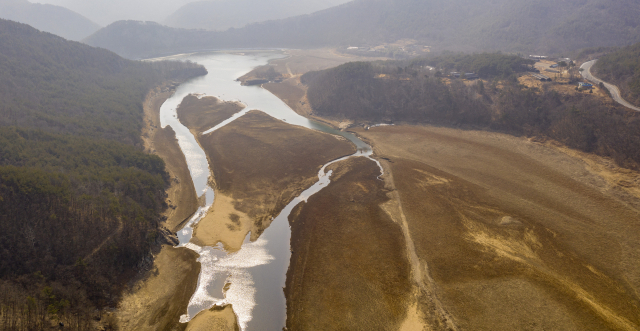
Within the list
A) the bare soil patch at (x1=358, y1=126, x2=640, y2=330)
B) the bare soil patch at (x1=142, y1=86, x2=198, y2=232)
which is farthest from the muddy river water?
the bare soil patch at (x1=358, y1=126, x2=640, y2=330)

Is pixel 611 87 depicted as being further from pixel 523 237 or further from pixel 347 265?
pixel 347 265

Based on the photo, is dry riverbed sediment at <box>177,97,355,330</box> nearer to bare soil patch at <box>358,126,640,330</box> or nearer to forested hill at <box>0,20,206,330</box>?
forested hill at <box>0,20,206,330</box>

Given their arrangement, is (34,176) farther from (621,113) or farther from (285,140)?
(621,113)

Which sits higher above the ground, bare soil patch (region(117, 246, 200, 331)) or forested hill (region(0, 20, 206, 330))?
forested hill (region(0, 20, 206, 330))

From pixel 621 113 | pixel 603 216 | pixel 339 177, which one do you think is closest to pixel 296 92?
pixel 339 177

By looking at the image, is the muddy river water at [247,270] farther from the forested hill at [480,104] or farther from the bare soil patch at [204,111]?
the forested hill at [480,104]

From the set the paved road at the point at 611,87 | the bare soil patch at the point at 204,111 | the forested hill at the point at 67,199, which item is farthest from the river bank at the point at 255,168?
the paved road at the point at 611,87

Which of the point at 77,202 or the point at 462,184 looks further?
the point at 462,184
